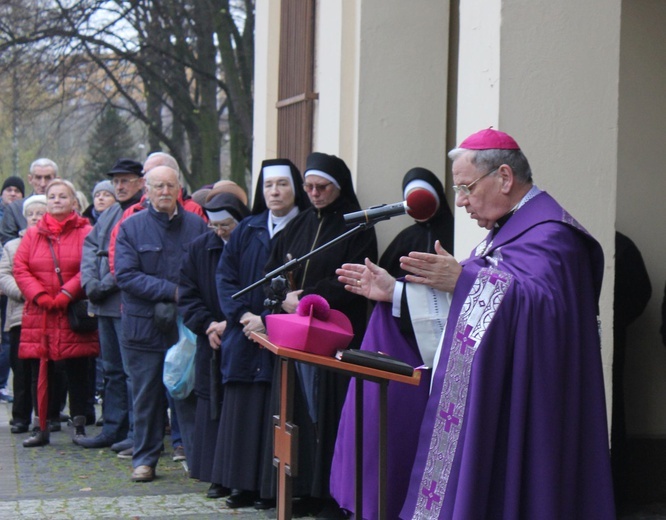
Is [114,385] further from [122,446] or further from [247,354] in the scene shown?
[247,354]

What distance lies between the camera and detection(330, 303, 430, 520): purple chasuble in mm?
5145

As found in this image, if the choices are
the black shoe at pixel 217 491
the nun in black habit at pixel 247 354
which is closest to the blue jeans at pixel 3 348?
the black shoe at pixel 217 491

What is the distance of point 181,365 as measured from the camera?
7.77 m

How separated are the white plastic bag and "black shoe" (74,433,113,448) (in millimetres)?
1794

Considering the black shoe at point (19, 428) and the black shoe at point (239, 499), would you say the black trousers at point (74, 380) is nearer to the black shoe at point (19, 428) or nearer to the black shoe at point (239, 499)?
the black shoe at point (19, 428)

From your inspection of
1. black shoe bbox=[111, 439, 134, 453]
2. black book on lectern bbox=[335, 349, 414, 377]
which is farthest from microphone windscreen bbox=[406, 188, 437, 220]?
black shoe bbox=[111, 439, 134, 453]

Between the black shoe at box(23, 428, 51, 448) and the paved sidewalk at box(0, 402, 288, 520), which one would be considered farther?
the black shoe at box(23, 428, 51, 448)

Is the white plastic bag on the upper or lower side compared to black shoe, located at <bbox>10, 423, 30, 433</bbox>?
upper

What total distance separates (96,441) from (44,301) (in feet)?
3.89

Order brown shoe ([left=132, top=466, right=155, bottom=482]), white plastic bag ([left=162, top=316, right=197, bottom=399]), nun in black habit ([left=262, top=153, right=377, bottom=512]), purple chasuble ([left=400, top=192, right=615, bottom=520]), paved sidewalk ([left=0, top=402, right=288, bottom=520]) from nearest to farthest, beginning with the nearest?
1. purple chasuble ([left=400, top=192, right=615, bottom=520])
2. nun in black habit ([left=262, top=153, right=377, bottom=512])
3. paved sidewalk ([left=0, top=402, right=288, bottom=520])
4. white plastic bag ([left=162, top=316, right=197, bottom=399])
5. brown shoe ([left=132, top=466, right=155, bottom=482])

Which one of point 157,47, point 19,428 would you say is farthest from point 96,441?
point 157,47

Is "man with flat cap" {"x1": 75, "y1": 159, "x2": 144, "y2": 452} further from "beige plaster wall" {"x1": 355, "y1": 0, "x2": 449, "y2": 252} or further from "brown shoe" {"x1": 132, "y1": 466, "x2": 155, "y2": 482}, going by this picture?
"beige plaster wall" {"x1": 355, "y1": 0, "x2": 449, "y2": 252}

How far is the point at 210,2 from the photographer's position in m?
18.2

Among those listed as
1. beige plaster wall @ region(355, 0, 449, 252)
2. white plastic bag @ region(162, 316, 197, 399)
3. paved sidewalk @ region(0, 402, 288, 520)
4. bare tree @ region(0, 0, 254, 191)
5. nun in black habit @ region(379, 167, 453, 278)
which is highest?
bare tree @ region(0, 0, 254, 191)
